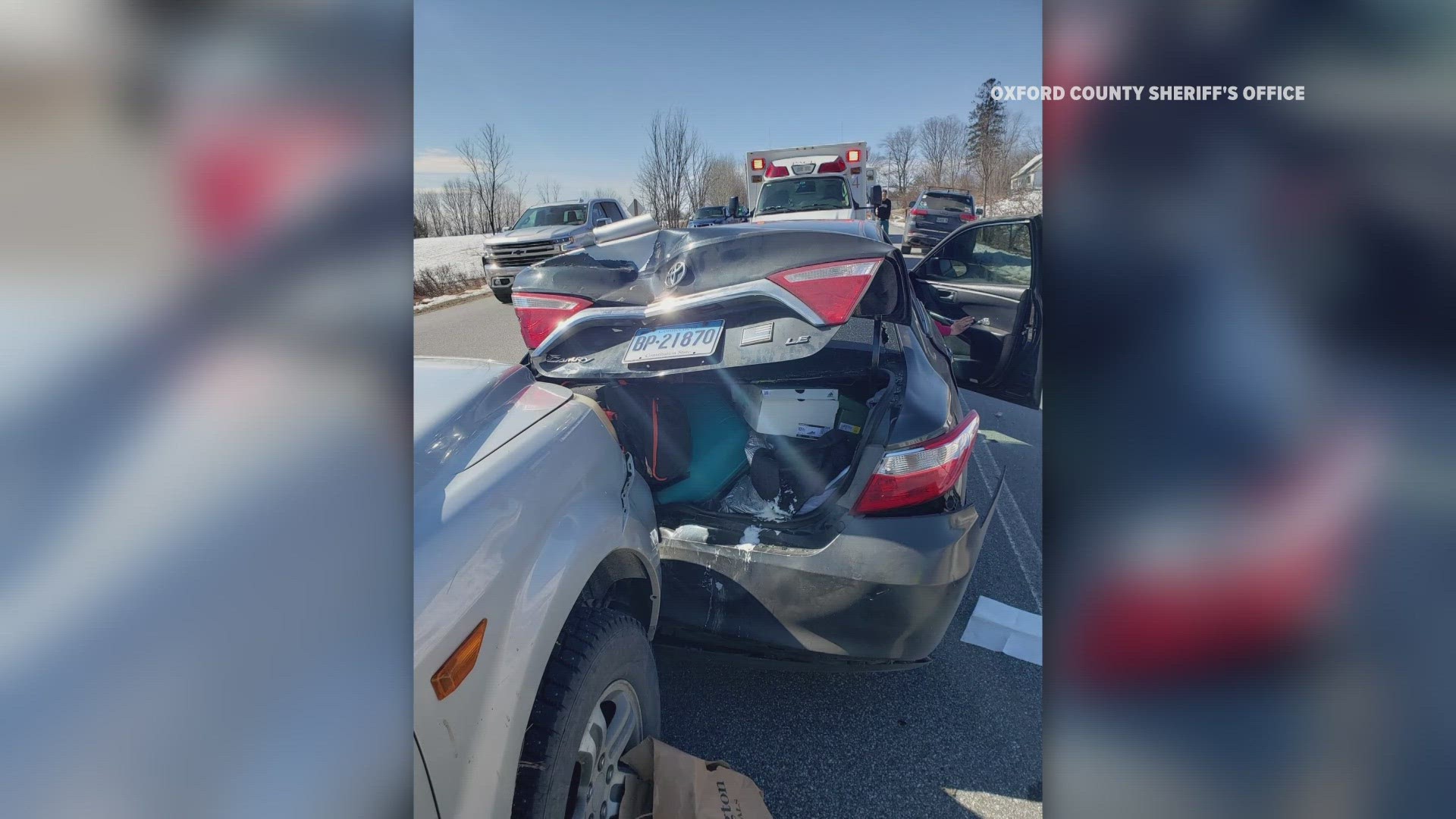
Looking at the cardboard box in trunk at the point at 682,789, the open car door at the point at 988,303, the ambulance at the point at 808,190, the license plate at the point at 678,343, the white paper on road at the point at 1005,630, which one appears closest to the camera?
the cardboard box in trunk at the point at 682,789

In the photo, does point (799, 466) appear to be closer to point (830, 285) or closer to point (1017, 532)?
point (830, 285)

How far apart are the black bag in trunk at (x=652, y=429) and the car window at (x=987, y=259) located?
1.64m

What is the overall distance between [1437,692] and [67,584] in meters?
1.48

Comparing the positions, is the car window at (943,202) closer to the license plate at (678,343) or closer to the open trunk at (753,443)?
the open trunk at (753,443)

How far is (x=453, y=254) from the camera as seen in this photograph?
3.57ft

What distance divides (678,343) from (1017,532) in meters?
2.47

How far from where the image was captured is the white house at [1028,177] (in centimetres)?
99

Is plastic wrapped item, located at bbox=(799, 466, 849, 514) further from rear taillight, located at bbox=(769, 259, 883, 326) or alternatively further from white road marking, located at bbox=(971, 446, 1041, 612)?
white road marking, located at bbox=(971, 446, 1041, 612)

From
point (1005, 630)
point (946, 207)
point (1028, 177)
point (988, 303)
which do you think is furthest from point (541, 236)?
point (988, 303)

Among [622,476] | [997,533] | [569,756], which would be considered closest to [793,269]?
[622,476]

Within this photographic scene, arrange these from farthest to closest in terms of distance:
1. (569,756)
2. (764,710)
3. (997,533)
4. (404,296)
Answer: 1. (997,533)
2. (764,710)
3. (569,756)
4. (404,296)

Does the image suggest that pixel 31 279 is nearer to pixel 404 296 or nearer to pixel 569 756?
pixel 404 296

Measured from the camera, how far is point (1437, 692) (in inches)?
35.1

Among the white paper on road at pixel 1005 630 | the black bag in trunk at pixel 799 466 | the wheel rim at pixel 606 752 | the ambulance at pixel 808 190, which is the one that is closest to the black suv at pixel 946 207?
the black bag in trunk at pixel 799 466
